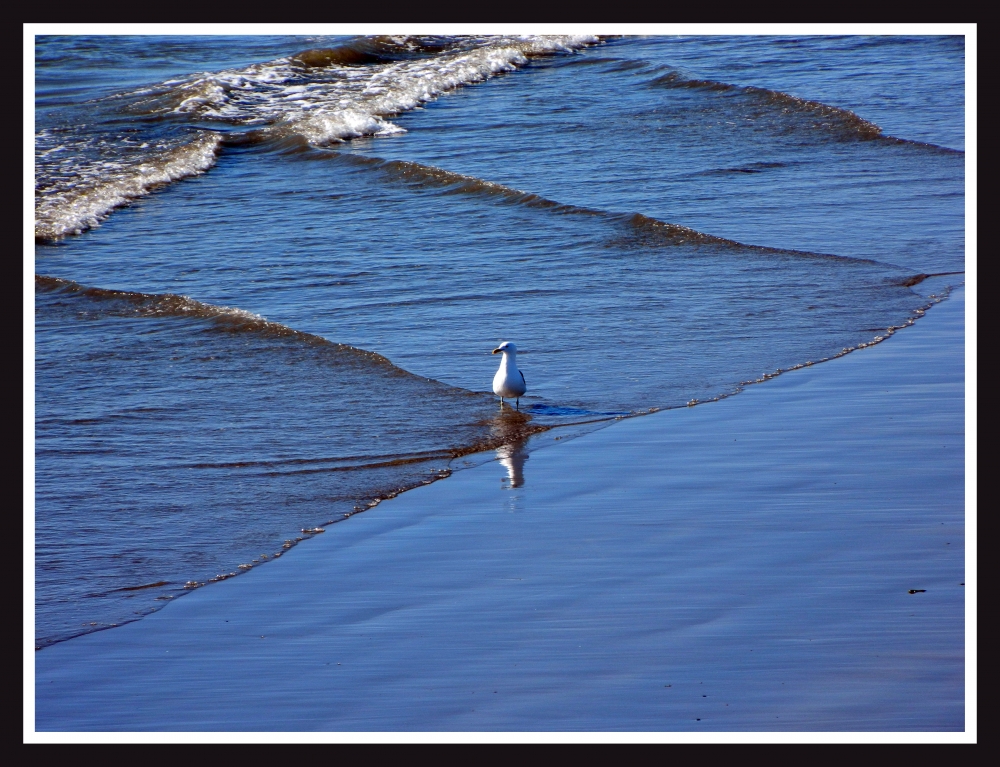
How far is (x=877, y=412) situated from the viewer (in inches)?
269

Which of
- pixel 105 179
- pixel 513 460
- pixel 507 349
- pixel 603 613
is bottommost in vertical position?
pixel 603 613

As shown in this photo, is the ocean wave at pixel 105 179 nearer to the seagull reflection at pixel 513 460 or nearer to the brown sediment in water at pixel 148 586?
the seagull reflection at pixel 513 460

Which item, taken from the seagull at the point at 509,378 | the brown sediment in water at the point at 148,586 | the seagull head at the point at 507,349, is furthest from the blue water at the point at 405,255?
the seagull head at the point at 507,349

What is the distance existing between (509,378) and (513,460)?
2.52 ft

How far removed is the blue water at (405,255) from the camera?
647 cm

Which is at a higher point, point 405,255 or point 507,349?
point 405,255

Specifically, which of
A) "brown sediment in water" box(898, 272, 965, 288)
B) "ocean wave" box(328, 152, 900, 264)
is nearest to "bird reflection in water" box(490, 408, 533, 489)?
"brown sediment in water" box(898, 272, 965, 288)

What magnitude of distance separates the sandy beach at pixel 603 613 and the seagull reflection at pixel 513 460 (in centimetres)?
3

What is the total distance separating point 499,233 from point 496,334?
2.79 metres

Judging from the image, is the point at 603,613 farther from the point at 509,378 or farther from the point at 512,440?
the point at 509,378

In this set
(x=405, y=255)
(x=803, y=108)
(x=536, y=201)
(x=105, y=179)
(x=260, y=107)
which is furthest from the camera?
(x=260, y=107)

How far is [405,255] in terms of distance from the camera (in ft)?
34.9

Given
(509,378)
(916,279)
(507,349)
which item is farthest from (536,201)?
(509,378)

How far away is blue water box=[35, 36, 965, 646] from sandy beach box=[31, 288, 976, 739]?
18.0 inches
